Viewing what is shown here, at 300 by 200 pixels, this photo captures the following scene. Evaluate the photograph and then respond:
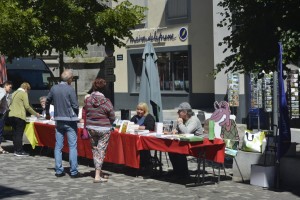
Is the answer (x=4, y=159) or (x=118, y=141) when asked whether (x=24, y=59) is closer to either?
(x=4, y=159)

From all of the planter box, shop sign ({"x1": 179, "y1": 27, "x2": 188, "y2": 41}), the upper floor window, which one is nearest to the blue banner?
the planter box

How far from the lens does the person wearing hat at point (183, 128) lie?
35.2ft

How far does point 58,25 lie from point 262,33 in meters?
10.4

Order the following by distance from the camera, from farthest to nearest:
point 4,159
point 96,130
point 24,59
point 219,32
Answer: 1. point 219,32
2. point 24,59
3. point 4,159
4. point 96,130

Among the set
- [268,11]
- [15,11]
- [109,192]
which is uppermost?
[15,11]

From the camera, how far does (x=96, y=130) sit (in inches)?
410

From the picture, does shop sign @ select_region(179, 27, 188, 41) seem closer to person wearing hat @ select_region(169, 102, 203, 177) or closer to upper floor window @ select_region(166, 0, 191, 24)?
upper floor window @ select_region(166, 0, 191, 24)

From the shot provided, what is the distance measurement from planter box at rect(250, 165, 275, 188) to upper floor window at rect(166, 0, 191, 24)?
19.2 meters

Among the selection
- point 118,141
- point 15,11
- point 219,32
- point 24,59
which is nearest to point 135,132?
point 118,141

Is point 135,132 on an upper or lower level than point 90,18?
lower

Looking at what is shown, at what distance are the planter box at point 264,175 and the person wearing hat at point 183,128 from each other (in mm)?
1365

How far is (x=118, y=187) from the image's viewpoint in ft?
32.7

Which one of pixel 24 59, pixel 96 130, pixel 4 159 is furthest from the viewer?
pixel 24 59

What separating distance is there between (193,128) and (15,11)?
1027 cm
